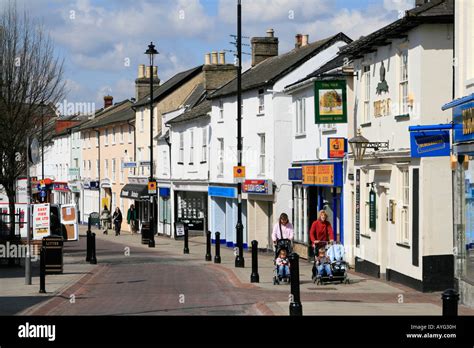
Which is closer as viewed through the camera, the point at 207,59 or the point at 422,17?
the point at 422,17

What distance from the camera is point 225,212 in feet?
150

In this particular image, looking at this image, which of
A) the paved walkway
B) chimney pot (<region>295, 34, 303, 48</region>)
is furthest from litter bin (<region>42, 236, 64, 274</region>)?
chimney pot (<region>295, 34, 303, 48</region>)

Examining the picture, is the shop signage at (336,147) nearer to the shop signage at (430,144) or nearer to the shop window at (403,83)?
the shop window at (403,83)

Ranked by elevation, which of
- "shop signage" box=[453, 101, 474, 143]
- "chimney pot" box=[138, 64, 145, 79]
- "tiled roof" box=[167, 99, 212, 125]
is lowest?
"shop signage" box=[453, 101, 474, 143]

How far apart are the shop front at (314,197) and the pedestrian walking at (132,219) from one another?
25627 mm

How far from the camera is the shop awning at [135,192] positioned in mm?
57250

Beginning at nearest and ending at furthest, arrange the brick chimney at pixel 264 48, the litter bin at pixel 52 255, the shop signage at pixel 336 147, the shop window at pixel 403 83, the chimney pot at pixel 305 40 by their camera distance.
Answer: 1. the shop window at pixel 403 83
2. the litter bin at pixel 52 255
3. the shop signage at pixel 336 147
4. the chimney pot at pixel 305 40
5. the brick chimney at pixel 264 48

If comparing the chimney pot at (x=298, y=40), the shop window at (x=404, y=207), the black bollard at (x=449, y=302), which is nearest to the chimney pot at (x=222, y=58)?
the chimney pot at (x=298, y=40)

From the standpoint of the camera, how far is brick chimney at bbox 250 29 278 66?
154ft

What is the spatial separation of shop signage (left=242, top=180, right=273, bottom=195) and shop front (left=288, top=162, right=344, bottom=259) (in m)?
2.57

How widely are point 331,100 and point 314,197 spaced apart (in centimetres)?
628

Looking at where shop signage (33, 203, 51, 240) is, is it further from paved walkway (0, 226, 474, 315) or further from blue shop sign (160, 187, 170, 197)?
blue shop sign (160, 187, 170, 197)

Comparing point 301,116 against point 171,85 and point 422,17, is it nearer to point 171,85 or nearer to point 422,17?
point 422,17

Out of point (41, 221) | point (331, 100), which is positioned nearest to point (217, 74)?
point (41, 221)
